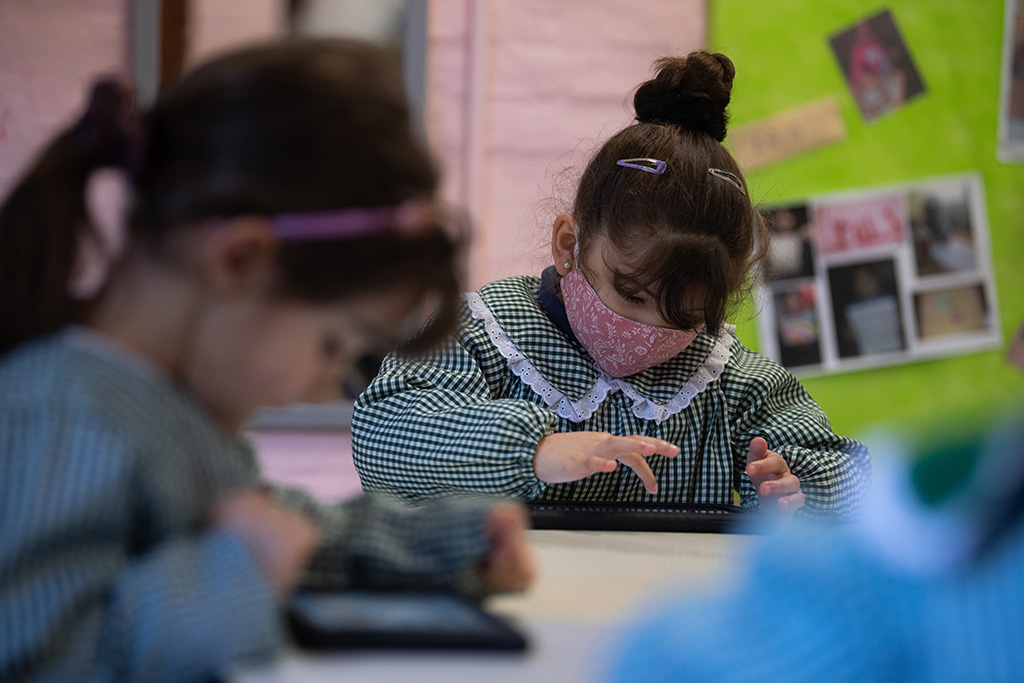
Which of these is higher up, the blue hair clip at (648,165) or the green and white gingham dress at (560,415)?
the blue hair clip at (648,165)

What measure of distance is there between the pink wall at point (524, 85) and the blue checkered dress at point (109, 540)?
0.93 m

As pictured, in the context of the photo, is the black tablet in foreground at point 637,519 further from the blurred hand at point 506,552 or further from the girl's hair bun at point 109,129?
the girl's hair bun at point 109,129

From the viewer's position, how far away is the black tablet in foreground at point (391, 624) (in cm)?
29

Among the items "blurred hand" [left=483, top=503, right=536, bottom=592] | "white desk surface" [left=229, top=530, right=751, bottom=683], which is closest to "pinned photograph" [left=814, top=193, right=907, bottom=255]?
"white desk surface" [left=229, top=530, right=751, bottom=683]

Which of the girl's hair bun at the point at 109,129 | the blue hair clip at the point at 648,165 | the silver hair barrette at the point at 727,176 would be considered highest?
the blue hair clip at the point at 648,165

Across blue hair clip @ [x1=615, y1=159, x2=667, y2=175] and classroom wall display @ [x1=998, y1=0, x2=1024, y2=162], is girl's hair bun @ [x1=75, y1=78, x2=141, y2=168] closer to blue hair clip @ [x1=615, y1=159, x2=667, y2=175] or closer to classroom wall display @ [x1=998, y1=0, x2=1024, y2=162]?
blue hair clip @ [x1=615, y1=159, x2=667, y2=175]

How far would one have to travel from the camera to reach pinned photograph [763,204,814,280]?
1321 mm

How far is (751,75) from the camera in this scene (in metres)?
1.30

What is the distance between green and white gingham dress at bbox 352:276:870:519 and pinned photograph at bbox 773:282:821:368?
414mm

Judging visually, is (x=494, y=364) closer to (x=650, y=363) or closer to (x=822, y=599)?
(x=650, y=363)

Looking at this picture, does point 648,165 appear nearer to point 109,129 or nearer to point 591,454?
point 591,454

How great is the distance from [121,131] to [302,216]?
0.23 feet

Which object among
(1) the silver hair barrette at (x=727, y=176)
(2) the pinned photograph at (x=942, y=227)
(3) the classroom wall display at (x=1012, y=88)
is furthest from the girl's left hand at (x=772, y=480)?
(3) the classroom wall display at (x=1012, y=88)

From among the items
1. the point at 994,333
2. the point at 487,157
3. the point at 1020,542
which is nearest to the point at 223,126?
the point at 1020,542
